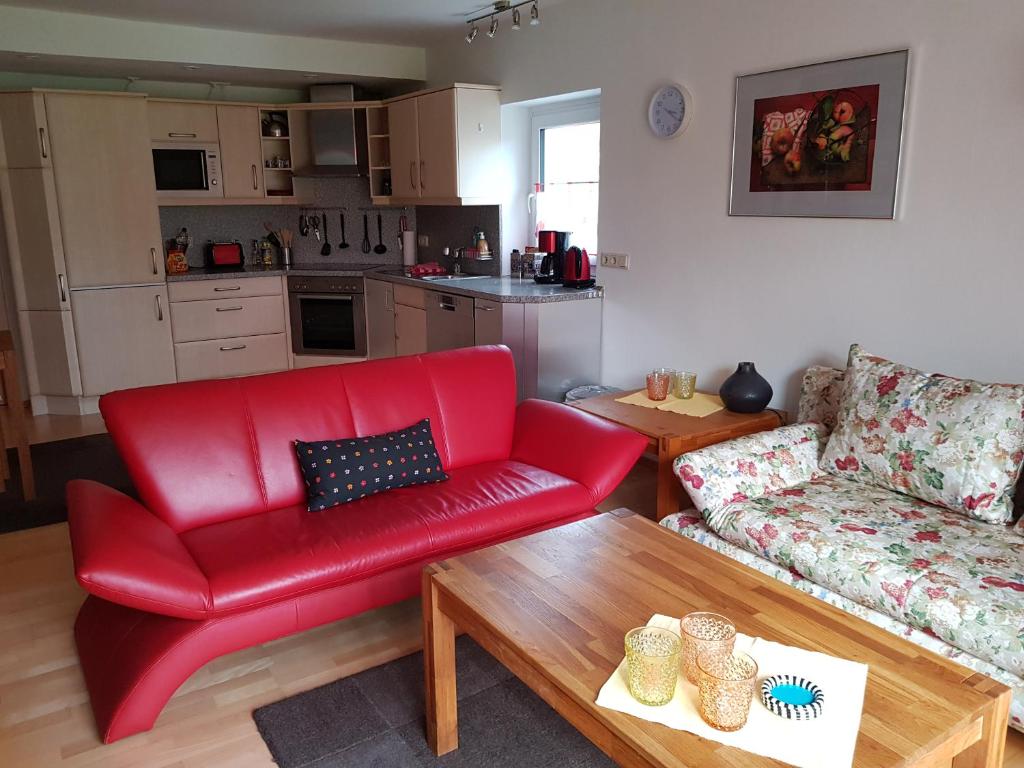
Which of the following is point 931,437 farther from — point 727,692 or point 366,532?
point 366,532

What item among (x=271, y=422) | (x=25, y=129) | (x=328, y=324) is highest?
(x=25, y=129)

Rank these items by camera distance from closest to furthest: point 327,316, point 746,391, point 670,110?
point 746,391 < point 670,110 < point 327,316

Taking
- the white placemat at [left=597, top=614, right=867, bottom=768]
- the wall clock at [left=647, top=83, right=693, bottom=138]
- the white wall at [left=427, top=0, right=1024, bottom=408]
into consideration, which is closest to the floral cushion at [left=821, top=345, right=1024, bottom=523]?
the white wall at [left=427, top=0, right=1024, bottom=408]

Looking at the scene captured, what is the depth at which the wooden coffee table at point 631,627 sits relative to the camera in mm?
1416

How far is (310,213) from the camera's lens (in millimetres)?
6410

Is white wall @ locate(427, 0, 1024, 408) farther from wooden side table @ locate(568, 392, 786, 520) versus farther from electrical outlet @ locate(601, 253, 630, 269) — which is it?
wooden side table @ locate(568, 392, 786, 520)

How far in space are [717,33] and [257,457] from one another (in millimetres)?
2698

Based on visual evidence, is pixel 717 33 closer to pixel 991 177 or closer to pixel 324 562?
pixel 991 177

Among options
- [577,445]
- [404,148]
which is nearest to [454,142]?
[404,148]

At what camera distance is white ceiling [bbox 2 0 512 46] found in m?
4.43

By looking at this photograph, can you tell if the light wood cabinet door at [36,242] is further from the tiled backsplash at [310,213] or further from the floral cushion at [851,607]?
the floral cushion at [851,607]

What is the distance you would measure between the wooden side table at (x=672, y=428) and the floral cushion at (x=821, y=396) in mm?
204

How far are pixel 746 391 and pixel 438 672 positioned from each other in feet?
6.32

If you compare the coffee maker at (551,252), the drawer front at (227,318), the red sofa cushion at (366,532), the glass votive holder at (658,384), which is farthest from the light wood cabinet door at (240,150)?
the red sofa cushion at (366,532)
